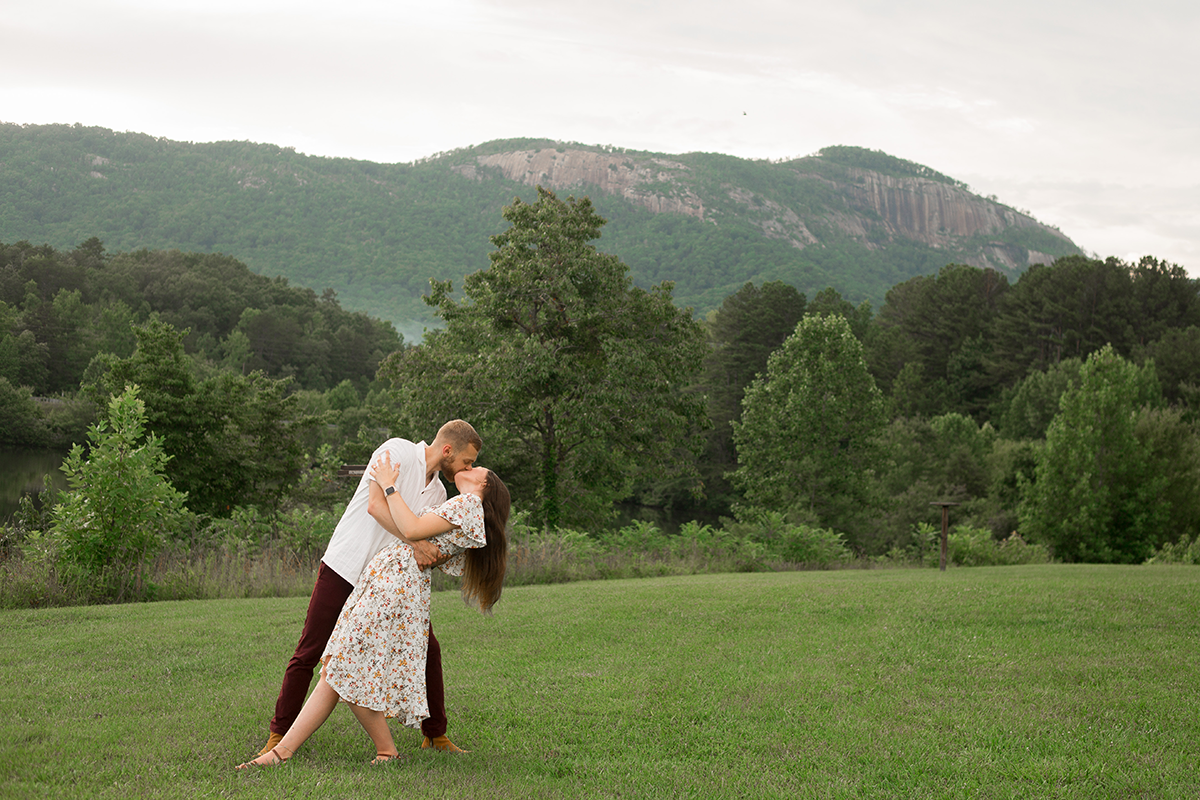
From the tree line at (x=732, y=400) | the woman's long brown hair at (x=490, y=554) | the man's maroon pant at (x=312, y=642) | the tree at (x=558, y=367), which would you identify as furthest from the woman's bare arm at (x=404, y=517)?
the tree at (x=558, y=367)

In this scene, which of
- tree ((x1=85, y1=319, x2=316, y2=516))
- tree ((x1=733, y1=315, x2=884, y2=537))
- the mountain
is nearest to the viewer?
tree ((x1=85, y1=319, x2=316, y2=516))

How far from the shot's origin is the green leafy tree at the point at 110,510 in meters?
9.91

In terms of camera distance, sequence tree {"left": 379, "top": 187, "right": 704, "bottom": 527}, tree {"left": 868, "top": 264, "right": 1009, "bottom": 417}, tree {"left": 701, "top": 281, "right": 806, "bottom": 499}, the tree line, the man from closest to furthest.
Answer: the man < the tree line < tree {"left": 379, "top": 187, "right": 704, "bottom": 527} < tree {"left": 868, "top": 264, "right": 1009, "bottom": 417} < tree {"left": 701, "top": 281, "right": 806, "bottom": 499}

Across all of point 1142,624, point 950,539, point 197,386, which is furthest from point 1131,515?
point 197,386

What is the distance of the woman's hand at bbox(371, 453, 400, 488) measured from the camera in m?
4.42

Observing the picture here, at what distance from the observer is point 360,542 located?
453 cm

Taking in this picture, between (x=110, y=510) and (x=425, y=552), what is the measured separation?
7.46 metres

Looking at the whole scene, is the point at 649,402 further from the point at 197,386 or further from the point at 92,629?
the point at 92,629

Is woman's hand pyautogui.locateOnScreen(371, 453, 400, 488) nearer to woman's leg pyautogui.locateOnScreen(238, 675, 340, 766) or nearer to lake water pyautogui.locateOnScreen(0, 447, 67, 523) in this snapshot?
woman's leg pyautogui.locateOnScreen(238, 675, 340, 766)

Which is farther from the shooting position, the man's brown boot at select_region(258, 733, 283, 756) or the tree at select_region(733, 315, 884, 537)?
the tree at select_region(733, 315, 884, 537)

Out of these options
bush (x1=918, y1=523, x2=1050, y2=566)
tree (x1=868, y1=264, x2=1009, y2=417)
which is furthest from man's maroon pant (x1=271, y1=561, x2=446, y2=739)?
tree (x1=868, y1=264, x2=1009, y2=417)

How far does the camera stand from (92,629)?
7844 mm

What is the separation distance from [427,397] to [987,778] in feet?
75.5

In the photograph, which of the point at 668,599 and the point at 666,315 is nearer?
the point at 668,599
